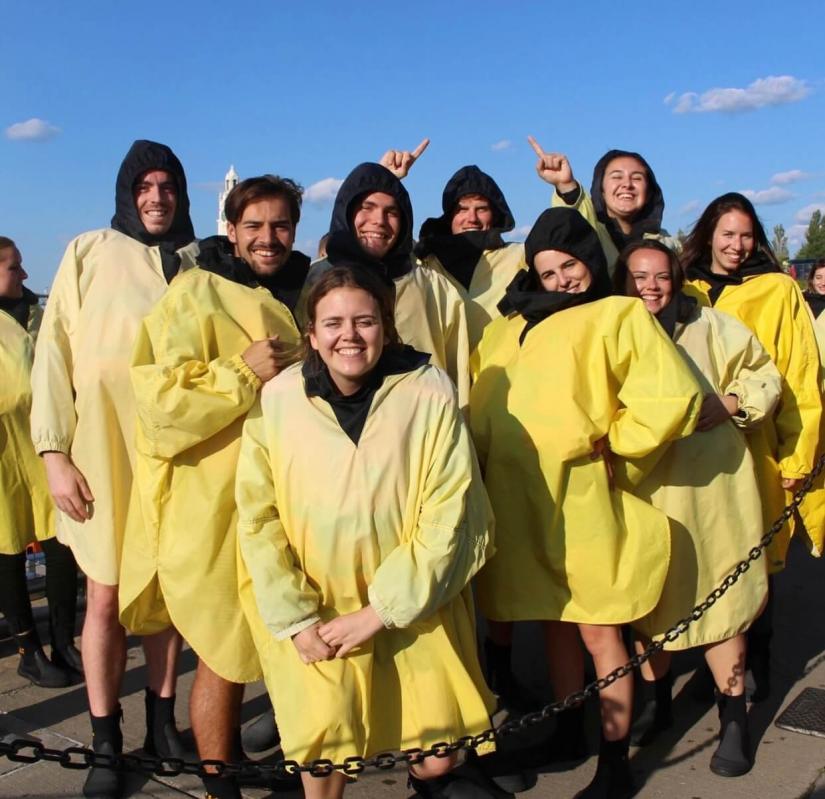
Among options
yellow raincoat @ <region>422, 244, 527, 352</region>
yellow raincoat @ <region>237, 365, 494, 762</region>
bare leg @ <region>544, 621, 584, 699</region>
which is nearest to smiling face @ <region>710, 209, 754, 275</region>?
yellow raincoat @ <region>422, 244, 527, 352</region>

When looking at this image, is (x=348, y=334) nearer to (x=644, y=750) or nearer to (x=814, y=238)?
(x=644, y=750)

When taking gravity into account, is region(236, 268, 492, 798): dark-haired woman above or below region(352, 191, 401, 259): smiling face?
below

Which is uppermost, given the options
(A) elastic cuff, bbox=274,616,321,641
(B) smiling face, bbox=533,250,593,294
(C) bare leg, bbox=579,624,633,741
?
(B) smiling face, bbox=533,250,593,294

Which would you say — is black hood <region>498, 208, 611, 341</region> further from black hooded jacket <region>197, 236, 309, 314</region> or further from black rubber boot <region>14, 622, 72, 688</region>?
black rubber boot <region>14, 622, 72, 688</region>

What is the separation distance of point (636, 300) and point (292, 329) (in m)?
1.14

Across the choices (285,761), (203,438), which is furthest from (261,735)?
(203,438)

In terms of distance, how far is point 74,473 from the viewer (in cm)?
334

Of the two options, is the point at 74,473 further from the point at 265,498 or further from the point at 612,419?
the point at 612,419

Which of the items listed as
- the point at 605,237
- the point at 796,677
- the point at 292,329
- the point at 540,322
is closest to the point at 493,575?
the point at 540,322

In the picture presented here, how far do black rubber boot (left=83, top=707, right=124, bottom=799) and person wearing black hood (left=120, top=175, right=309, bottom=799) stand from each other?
1.63ft

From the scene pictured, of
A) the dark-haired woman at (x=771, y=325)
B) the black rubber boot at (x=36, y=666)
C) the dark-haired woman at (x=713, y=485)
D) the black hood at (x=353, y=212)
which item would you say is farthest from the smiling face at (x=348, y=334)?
the black rubber boot at (x=36, y=666)

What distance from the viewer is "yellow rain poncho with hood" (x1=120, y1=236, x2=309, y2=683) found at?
2.82 metres

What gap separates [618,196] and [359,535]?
7.54 feet

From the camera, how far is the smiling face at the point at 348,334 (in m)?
2.62
